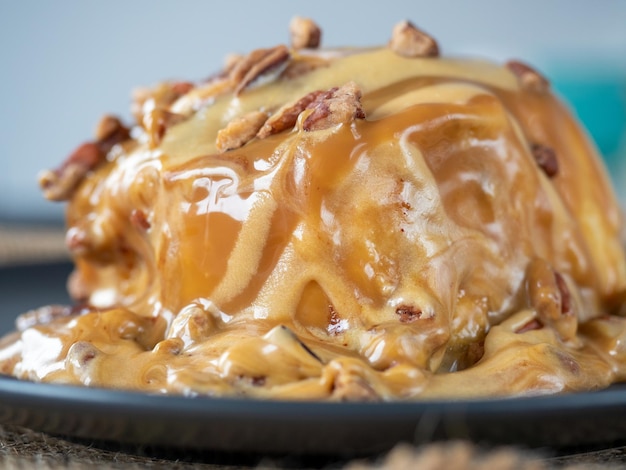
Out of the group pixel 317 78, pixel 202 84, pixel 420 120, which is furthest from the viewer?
pixel 202 84

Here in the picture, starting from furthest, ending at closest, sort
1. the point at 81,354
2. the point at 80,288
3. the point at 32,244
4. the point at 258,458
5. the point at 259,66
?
the point at 32,244 < the point at 80,288 < the point at 259,66 < the point at 81,354 < the point at 258,458

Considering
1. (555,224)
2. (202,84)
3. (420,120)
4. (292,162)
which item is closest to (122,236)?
(202,84)

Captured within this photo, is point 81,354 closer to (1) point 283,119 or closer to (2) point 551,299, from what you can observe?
(1) point 283,119

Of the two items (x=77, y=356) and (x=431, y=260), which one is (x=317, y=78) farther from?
(x=77, y=356)

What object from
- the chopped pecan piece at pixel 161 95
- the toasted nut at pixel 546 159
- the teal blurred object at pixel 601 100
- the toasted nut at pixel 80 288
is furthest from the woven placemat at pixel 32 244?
the teal blurred object at pixel 601 100

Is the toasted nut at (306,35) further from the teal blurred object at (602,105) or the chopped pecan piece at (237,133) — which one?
the teal blurred object at (602,105)

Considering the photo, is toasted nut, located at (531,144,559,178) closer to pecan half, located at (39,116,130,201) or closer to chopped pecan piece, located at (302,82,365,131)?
chopped pecan piece, located at (302,82,365,131)

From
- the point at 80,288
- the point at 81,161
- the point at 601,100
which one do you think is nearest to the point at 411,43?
the point at 81,161
